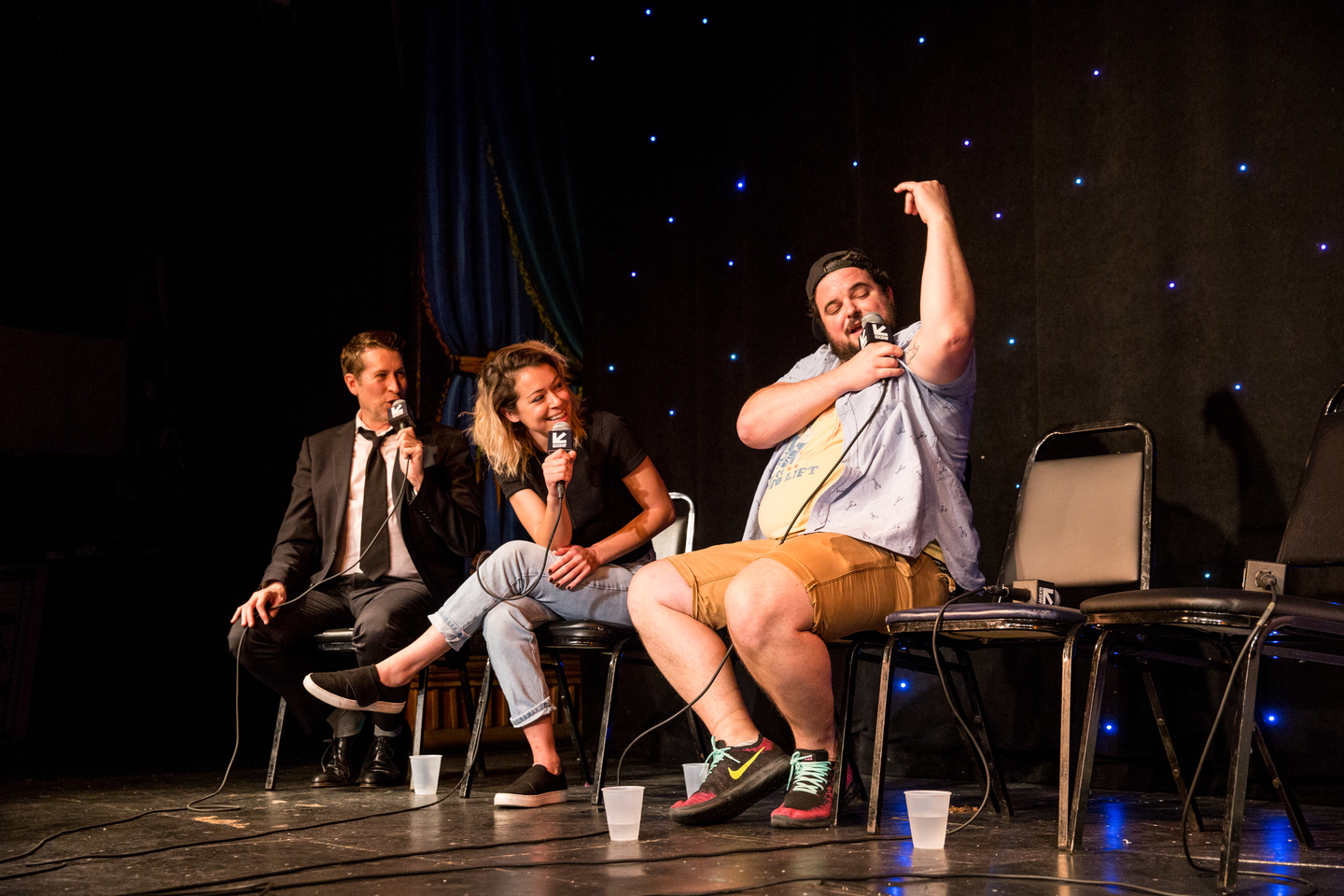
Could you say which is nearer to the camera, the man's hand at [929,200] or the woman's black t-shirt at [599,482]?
the man's hand at [929,200]

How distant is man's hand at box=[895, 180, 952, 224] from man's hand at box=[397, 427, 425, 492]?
1.56 m

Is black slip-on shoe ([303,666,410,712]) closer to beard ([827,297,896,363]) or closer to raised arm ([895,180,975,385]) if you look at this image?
beard ([827,297,896,363])

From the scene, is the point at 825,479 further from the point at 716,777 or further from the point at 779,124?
the point at 779,124

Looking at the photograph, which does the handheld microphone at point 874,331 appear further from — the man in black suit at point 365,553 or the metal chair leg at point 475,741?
the man in black suit at point 365,553

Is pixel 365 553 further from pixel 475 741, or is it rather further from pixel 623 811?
pixel 623 811

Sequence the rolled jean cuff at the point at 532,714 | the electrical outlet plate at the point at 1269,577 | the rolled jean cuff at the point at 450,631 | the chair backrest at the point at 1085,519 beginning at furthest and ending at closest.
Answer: the rolled jean cuff at the point at 450,631
the rolled jean cuff at the point at 532,714
the chair backrest at the point at 1085,519
the electrical outlet plate at the point at 1269,577

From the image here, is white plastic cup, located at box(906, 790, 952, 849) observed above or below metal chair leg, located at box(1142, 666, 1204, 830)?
below

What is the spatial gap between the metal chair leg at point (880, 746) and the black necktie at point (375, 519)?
163 cm

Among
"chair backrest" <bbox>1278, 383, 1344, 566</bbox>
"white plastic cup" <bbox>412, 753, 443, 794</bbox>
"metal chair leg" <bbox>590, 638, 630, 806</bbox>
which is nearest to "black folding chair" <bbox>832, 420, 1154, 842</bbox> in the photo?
"chair backrest" <bbox>1278, 383, 1344, 566</bbox>

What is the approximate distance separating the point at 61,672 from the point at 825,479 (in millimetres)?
3417

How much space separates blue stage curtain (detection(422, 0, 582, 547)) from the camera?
4.98 meters

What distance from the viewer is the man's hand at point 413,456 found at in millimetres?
3291

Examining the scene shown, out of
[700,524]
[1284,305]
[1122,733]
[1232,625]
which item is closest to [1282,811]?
[1122,733]

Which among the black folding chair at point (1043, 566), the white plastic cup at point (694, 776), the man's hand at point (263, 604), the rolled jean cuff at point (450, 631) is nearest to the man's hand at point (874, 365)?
the black folding chair at point (1043, 566)
